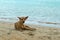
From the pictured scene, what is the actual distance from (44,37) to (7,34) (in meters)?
1.41

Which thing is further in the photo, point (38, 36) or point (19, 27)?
point (19, 27)

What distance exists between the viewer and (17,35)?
780cm

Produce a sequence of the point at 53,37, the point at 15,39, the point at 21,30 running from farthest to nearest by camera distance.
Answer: the point at 21,30
the point at 53,37
the point at 15,39

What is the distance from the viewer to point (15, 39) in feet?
23.8

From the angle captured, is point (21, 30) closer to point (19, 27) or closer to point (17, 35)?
point (19, 27)

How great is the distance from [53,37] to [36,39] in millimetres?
709

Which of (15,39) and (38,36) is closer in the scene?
(15,39)

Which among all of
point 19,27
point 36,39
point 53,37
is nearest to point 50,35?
point 53,37

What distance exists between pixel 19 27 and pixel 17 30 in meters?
0.16

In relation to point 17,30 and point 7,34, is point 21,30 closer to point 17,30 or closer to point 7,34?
point 17,30

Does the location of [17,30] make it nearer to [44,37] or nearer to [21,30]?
[21,30]

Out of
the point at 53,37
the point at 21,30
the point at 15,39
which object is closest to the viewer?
the point at 15,39

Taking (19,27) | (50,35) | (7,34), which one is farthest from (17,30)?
(50,35)

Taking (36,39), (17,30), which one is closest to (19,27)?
(17,30)
